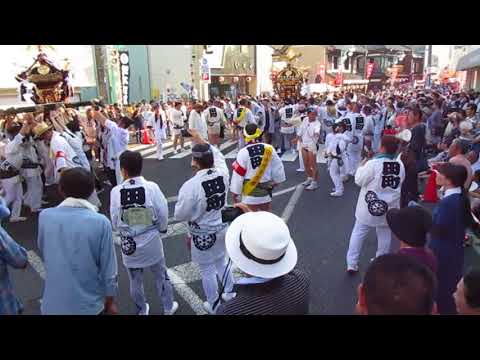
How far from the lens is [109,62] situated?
69.5 ft

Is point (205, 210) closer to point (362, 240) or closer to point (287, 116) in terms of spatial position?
point (362, 240)

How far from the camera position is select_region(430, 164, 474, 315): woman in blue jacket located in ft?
11.1

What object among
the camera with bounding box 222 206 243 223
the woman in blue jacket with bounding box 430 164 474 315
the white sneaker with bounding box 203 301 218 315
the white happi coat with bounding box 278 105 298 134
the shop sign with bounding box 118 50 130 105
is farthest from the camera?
the shop sign with bounding box 118 50 130 105

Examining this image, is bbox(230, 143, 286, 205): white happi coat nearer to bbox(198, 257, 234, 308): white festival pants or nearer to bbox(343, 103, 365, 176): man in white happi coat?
bbox(198, 257, 234, 308): white festival pants

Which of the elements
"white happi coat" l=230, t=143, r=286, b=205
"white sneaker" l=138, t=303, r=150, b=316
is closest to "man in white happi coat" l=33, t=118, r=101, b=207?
"white happi coat" l=230, t=143, r=286, b=205

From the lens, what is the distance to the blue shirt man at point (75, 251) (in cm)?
259

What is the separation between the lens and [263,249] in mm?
1954

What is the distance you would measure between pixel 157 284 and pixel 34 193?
16.6 feet

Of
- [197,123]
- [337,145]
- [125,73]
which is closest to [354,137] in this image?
[337,145]

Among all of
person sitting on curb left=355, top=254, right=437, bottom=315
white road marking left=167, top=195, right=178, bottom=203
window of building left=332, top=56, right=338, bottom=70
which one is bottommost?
white road marking left=167, top=195, right=178, bottom=203

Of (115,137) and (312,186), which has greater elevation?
(115,137)

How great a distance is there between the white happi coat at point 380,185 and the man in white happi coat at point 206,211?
178cm

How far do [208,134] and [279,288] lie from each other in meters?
11.3

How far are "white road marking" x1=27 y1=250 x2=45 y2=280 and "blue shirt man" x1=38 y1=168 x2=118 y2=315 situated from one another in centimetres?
270
